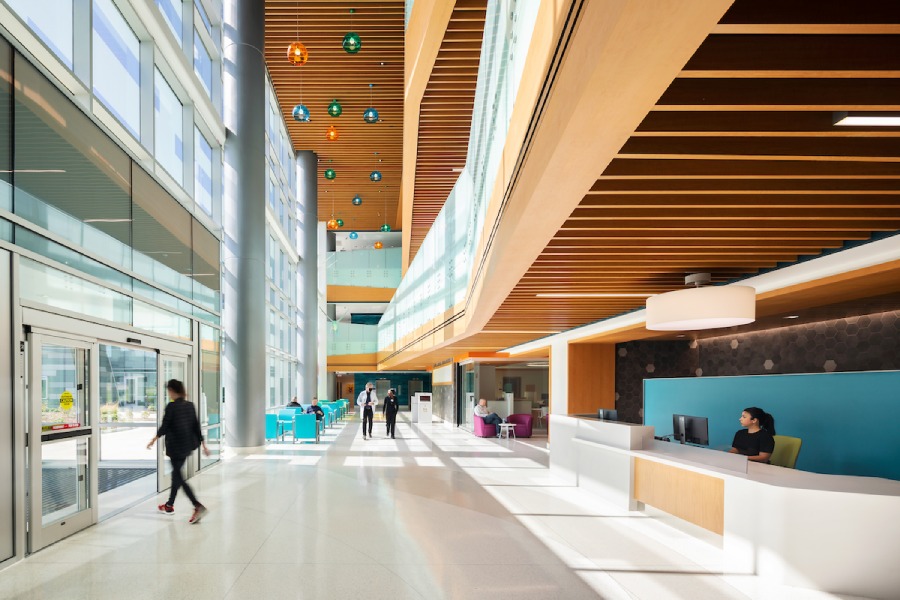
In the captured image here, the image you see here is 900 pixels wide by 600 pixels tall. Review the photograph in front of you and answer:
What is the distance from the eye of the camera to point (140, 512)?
7512 mm

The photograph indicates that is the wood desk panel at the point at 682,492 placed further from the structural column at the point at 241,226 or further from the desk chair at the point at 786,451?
the structural column at the point at 241,226

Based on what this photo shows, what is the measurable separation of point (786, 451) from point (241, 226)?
10.9 meters

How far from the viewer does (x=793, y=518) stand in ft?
16.5

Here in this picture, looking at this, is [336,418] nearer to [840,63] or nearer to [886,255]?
[886,255]

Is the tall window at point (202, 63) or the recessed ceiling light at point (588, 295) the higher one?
the tall window at point (202, 63)

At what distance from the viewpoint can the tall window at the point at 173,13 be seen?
33.9ft

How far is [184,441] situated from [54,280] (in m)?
2.12

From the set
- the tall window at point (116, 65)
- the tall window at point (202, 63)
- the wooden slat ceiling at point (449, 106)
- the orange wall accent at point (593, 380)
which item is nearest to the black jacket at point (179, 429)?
the tall window at point (116, 65)

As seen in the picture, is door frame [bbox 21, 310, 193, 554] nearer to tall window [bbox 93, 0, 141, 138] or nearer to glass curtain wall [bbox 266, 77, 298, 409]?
tall window [bbox 93, 0, 141, 138]

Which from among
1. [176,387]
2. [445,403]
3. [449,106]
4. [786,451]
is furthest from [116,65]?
[445,403]

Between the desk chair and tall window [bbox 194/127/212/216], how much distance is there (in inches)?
413

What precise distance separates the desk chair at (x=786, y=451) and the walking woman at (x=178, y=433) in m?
6.29

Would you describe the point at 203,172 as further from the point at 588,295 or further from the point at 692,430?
the point at 692,430

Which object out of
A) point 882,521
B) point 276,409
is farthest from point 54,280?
point 276,409
